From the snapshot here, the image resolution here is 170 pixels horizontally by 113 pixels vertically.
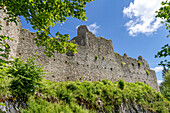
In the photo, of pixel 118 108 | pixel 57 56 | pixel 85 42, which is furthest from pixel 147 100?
pixel 57 56

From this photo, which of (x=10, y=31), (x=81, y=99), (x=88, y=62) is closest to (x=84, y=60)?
(x=88, y=62)

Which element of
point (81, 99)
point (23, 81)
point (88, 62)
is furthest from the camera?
point (88, 62)

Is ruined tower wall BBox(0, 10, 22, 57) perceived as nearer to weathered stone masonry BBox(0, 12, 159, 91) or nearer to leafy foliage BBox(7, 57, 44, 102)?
weathered stone masonry BBox(0, 12, 159, 91)

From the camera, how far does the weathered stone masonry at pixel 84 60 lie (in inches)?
424

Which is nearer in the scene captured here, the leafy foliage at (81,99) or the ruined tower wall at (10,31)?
the leafy foliage at (81,99)

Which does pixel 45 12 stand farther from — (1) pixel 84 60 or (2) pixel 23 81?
(1) pixel 84 60

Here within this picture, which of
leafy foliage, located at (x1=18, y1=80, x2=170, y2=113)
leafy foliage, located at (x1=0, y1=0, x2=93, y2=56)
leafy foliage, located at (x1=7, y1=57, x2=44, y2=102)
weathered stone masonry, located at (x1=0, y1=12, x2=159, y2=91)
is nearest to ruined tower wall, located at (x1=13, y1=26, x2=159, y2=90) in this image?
weathered stone masonry, located at (x1=0, y1=12, x2=159, y2=91)

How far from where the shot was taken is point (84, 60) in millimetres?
14953

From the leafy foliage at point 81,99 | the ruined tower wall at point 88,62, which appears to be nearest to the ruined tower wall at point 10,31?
the ruined tower wall at point 88,62

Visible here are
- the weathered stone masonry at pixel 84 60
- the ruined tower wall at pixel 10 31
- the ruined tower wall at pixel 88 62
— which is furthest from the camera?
the ruined tower wall at pixel 88 62

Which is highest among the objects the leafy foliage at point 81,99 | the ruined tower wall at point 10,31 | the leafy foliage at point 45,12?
the ruined tower wall at point 10,31

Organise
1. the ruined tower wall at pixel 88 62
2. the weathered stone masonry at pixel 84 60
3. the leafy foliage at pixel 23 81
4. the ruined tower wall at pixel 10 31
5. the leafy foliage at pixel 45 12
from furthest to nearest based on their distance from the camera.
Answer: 1. the ruined tower wall at pixel 88 62
2. the weathered stone masonry at pixel 84 60
3. the ruined tower wall at pixel 10 31
4. the leafy foliage at pixel 23 81
5. the leafy foliage at pixel 45 12

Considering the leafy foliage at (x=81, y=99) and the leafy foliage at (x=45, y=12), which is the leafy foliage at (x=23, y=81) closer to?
the leafy foliage at (x=81, y=99)

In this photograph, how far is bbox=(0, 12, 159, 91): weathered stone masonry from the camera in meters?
10.8
